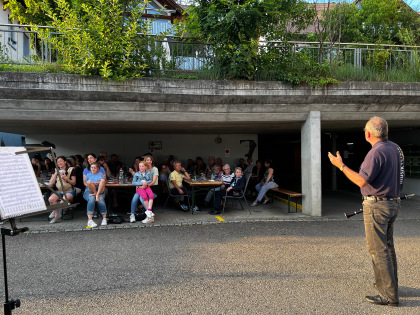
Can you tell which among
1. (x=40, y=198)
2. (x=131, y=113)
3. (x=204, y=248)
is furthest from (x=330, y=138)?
(x=40, y=198)

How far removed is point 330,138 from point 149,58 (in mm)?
10218

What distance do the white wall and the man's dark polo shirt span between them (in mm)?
10437

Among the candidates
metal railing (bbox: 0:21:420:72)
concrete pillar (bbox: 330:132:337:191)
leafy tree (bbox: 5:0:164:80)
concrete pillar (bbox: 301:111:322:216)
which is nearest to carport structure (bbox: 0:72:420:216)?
concrete pillar (bbox: 301:111:322:216)

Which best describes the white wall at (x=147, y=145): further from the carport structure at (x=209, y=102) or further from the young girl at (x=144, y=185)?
the young girl at (x=144, y=185)

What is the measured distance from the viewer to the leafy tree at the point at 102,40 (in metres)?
7.21

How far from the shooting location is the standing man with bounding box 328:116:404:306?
11.3 ft

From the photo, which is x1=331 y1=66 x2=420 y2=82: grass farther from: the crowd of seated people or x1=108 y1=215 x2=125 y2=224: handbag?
x1=108 y1=215 x2=125 y2=224: handbag

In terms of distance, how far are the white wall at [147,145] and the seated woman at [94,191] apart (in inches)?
224

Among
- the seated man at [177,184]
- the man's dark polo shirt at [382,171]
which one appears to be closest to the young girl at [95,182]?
the seated man at [177,184]

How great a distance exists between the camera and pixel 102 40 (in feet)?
Answer: 24.0

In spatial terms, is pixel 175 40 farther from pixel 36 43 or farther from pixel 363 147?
pixel 363 147

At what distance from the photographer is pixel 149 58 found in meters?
8.16

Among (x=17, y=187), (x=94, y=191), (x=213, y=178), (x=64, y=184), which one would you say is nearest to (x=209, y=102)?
(x=213, y=178)

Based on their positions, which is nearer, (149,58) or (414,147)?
(149,58)
